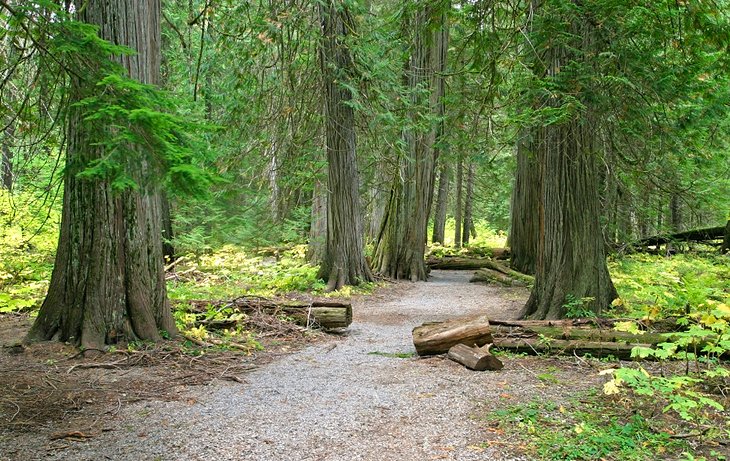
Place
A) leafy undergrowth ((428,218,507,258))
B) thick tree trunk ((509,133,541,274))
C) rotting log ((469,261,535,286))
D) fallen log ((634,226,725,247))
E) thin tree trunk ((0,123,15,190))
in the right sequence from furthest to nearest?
leafy undergrowth ((428,218,507,258)) < fallen log ((634,226,725,247)) < thick tree trunk ((509,133,541,274)) < rotting log ((469,261,535,286)) < thin tree trunk ((0,123,15,190))

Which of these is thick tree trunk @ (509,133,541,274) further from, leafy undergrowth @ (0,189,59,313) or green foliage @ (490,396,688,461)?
leafy undergrowth @ (0,189,59,313)

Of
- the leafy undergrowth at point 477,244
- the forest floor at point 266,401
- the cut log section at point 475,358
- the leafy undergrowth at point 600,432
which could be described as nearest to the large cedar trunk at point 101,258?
the forest floor at point 266,401

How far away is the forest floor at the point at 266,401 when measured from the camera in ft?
12.2

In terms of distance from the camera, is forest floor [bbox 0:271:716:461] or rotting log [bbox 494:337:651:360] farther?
rotting log [bbox 494:337:651:360]

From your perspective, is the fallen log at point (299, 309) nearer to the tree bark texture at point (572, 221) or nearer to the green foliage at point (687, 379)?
the tree bark texture at point (572, 221)

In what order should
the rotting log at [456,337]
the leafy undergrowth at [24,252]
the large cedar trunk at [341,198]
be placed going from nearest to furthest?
the rotting log at [456,337], the leafy undergrowth at [24,252], the large cedar trunk at [341,198]

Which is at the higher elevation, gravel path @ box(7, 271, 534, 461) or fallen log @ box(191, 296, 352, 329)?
fallen log @ box(191, 296, 352, 329)

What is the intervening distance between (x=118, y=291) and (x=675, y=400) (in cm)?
552

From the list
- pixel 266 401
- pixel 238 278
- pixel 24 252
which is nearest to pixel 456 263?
pixel 238 278

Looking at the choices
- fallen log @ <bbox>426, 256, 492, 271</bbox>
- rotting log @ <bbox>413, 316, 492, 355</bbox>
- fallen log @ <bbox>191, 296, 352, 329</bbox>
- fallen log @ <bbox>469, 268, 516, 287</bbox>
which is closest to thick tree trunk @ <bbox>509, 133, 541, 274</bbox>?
fallen log @ <bbox>469, 268, 516, 287</bbox>

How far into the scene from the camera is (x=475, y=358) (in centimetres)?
579

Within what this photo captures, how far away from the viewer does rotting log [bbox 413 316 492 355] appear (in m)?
6.34

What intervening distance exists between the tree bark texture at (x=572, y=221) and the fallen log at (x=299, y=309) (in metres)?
2.90

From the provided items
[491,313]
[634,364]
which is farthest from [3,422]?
[491,313]
